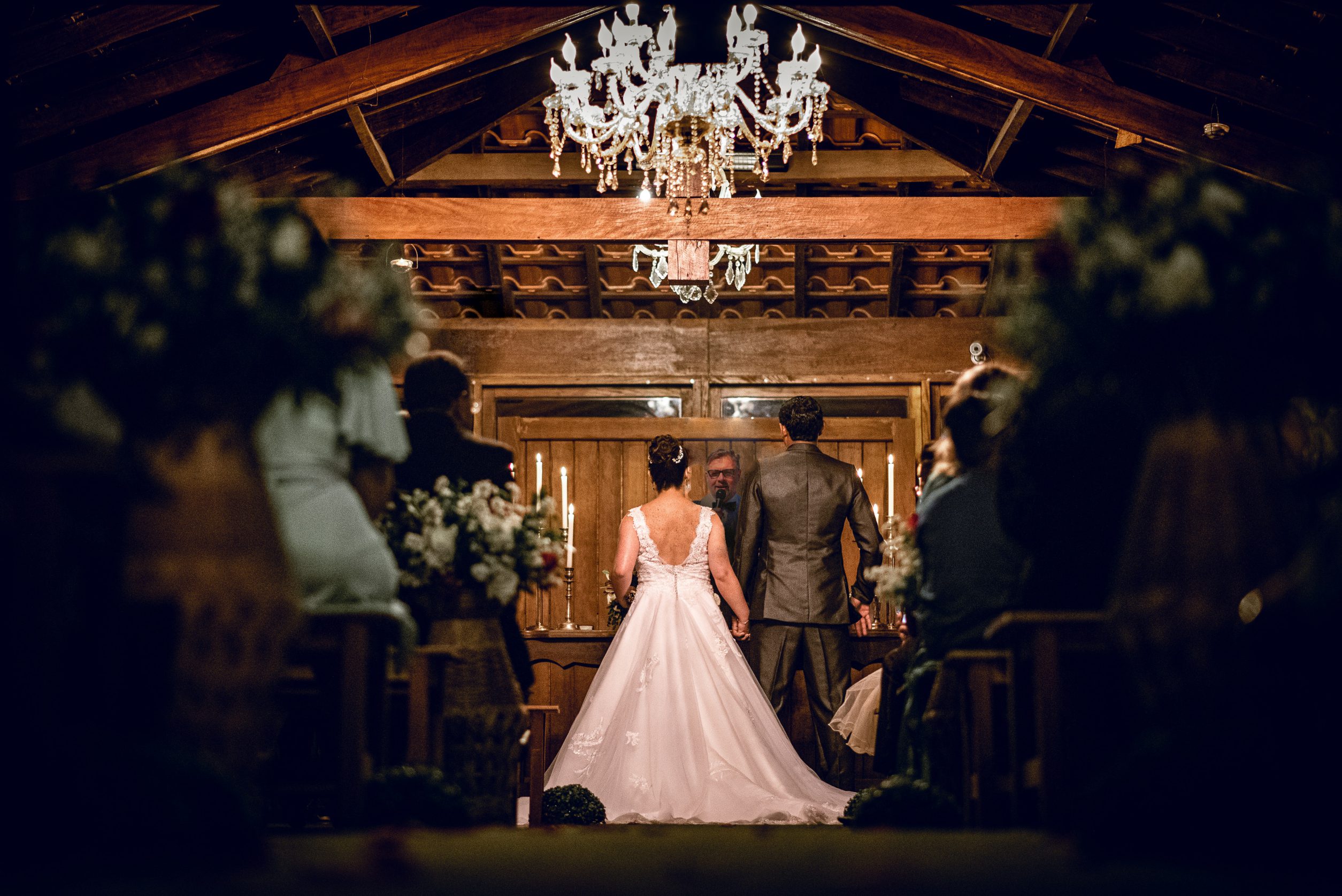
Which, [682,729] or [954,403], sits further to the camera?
[682,729]

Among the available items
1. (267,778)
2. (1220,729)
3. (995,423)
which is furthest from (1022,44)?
(267,778)

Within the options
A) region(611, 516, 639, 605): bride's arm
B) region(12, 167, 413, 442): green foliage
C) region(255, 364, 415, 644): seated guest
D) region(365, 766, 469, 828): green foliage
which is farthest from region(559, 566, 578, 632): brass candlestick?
region(12, 167, 413, 442): green foliage

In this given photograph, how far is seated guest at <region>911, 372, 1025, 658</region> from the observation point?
3676 millimetres

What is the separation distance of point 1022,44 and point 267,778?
4572mm

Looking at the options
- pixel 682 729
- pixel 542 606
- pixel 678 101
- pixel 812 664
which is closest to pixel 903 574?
pixel 682 729

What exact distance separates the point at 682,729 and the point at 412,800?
2.44m

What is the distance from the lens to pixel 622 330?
8312 millimetres

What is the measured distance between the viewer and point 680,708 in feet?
17.9

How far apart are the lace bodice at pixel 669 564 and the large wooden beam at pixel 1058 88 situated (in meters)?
2.36

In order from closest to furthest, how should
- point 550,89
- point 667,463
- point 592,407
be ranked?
point 667,463, point 550,89, point 592,407

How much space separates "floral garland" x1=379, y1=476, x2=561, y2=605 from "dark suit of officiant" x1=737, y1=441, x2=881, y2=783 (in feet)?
7.88

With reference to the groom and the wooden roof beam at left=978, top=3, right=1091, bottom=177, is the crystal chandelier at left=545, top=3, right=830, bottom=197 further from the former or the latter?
the groom

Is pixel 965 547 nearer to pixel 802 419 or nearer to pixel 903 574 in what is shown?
pixel 903 574

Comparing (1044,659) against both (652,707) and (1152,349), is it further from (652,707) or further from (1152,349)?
(652,707)
